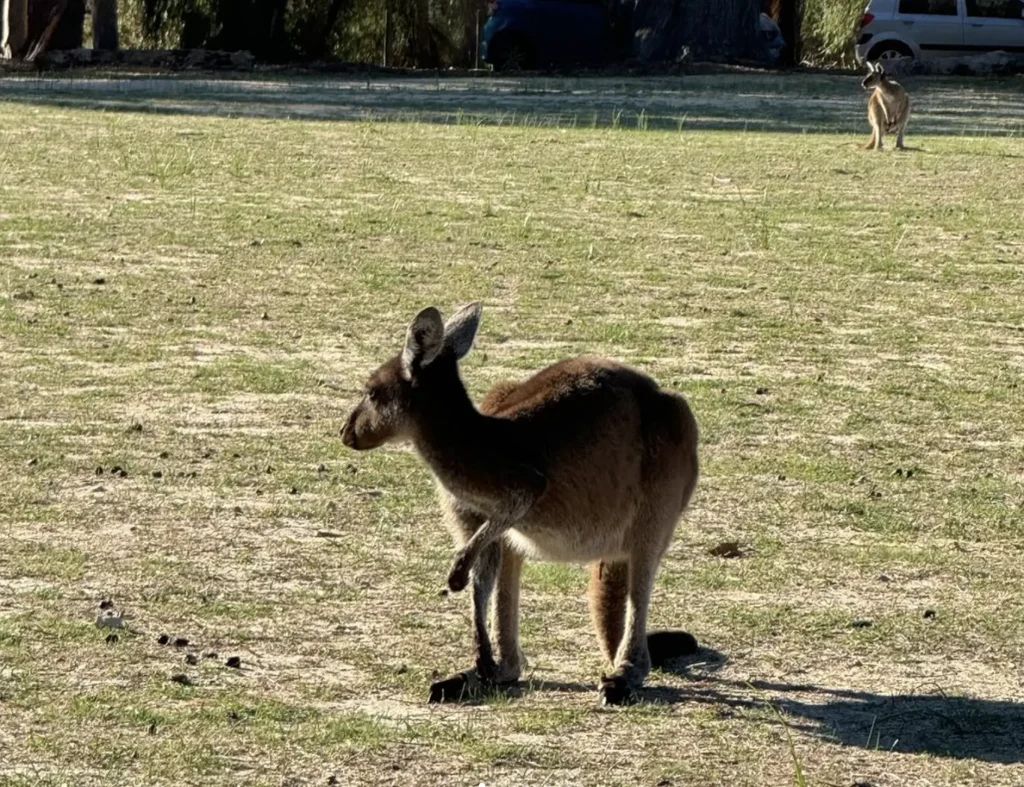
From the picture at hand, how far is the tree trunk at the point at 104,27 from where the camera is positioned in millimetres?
30125

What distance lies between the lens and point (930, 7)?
30.7m

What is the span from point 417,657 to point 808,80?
2359cm

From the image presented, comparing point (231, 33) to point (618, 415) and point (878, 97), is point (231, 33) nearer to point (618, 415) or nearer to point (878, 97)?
point (878, 97)

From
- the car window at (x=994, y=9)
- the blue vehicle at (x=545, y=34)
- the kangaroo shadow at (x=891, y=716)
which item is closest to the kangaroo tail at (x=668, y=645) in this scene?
the kangaroo shadow at (x=891, y=716)

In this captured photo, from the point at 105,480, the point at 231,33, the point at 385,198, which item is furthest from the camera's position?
the point at 231,33

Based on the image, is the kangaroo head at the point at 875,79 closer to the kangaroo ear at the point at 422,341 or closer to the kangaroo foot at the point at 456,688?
the kangaroo ear at the point at 422,341

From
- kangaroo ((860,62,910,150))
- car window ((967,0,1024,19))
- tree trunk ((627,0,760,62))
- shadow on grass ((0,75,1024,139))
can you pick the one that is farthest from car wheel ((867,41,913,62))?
kangaroo ((860,62,910,150))

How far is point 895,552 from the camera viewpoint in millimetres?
6090

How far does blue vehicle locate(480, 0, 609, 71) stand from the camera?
97.0 ft

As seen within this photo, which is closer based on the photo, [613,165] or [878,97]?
[613,165]

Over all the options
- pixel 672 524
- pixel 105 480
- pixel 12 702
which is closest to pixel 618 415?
pixel 672 524

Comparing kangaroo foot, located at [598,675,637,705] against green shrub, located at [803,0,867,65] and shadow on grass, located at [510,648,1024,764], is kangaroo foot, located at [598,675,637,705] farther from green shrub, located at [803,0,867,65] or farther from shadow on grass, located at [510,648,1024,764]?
green shrub, located at [803,0,867,65]

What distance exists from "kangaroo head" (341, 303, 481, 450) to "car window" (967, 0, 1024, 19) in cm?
2718

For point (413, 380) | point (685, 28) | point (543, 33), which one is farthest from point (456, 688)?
point (685, 28)
